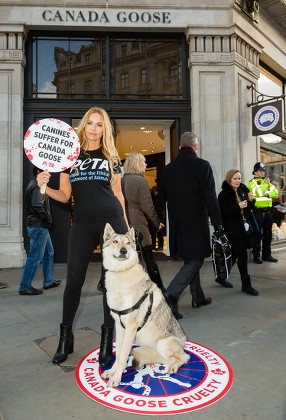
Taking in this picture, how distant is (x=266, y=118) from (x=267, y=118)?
0.08 feet

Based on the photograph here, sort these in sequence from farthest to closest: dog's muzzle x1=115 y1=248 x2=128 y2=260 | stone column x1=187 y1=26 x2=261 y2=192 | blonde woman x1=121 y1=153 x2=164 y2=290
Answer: stone column x1=187 y1=26 x2=261 y2=192
blonde woman x1=121 y1=153 x2=164 y2=290
dog's muzzle x1=115 y1=248 x2=128 y2=260

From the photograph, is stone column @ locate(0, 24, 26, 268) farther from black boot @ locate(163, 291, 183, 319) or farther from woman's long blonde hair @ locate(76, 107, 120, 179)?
woman's long blonde hair @ locate(76, 107, 120, 179)

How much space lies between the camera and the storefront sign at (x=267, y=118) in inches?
322

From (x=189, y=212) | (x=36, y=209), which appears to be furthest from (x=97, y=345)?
(x=36, y=209)

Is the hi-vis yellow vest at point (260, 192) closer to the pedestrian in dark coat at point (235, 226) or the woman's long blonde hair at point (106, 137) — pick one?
the pedestrian in dark coat at point (235, 226)

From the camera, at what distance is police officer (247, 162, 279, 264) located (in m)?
7.99

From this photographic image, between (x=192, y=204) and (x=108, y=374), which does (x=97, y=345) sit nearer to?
(x=108, y=374)

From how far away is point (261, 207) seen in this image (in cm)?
809

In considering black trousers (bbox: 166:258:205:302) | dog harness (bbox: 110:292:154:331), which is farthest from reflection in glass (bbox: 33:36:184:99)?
dog harness (bbox: 110:292:154:331)

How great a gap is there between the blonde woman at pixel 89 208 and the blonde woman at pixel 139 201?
175 centimetres

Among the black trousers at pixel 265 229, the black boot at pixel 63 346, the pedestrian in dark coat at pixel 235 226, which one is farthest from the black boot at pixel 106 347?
the black trousers at pixel 265 229

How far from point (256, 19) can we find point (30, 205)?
321 inches

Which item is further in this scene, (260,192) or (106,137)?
(260,192)

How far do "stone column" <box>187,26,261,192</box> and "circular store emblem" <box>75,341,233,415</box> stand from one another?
613 cm
